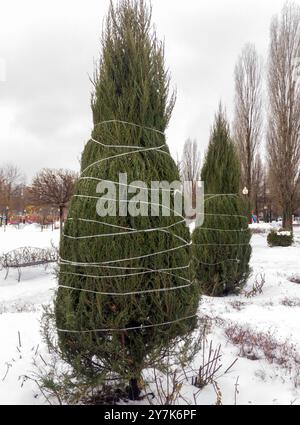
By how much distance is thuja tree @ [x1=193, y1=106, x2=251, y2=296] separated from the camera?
5699 millimetres

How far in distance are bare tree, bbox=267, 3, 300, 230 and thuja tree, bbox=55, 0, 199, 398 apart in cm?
1645

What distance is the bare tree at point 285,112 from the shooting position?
16562mm

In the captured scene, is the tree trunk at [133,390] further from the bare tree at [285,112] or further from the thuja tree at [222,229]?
the bare tree at [285,112]

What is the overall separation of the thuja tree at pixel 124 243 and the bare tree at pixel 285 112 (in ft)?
54.0

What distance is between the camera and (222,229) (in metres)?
5.71

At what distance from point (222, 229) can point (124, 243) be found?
4052 mm

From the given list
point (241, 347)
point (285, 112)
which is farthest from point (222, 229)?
point (285, 112)

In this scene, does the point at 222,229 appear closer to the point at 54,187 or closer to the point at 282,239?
the point at 282,239
